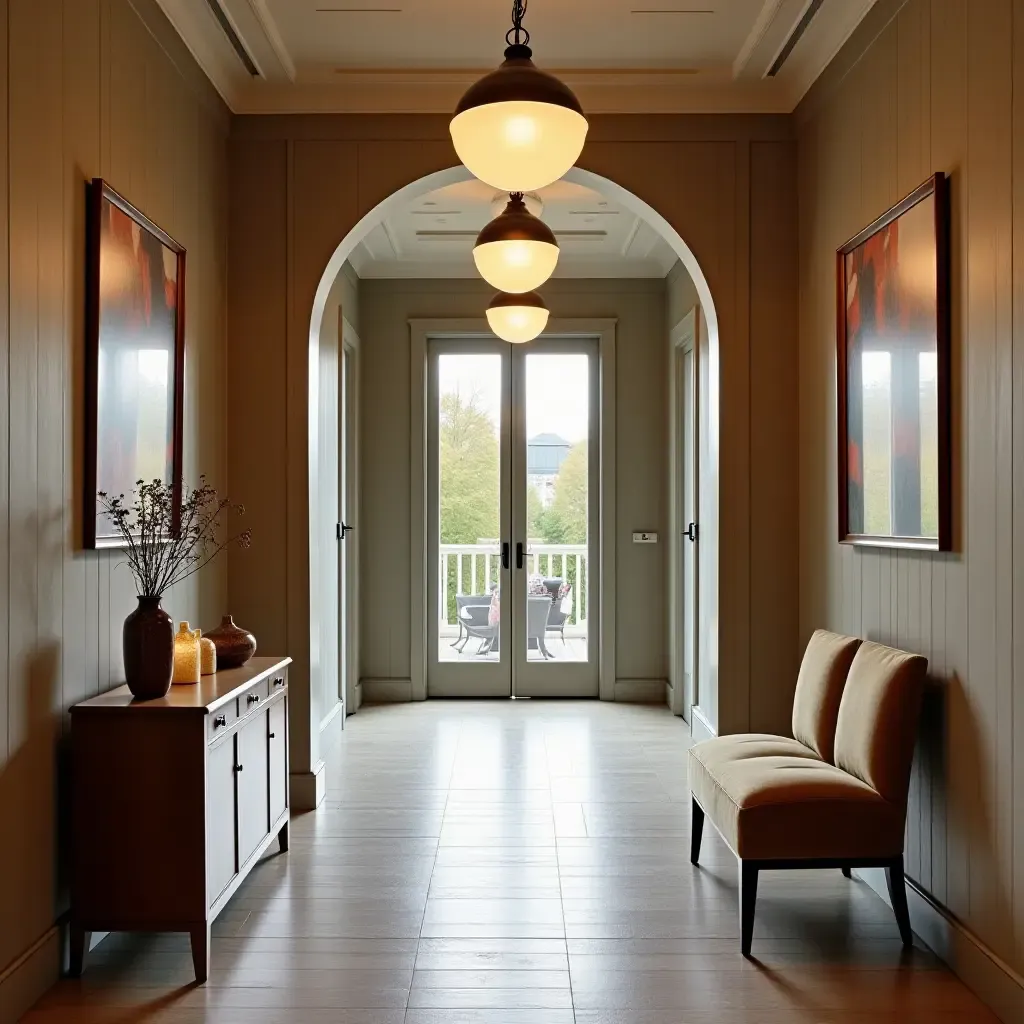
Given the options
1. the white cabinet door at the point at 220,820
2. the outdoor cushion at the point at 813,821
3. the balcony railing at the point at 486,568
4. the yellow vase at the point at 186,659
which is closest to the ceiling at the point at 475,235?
the balcony railing at the point at 486,568

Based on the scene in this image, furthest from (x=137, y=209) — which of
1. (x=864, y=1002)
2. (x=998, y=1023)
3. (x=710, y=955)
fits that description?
(x=998, y=1023)

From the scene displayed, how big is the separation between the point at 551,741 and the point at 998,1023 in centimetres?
351

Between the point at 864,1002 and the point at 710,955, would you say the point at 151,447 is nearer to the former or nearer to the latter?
the point at 710,955

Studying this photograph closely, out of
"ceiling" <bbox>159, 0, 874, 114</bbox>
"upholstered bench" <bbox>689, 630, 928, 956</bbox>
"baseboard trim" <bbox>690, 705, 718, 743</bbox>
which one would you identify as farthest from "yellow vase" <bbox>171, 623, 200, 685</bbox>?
"baseboard trim" <bbox>690, 705, 718, 743</bbox>

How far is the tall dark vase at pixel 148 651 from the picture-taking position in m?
3.04

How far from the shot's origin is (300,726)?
15.1ft

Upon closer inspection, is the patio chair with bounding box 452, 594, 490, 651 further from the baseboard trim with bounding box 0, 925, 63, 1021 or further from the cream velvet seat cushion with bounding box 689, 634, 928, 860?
the baseboard trim with bounding box 0, 925, 63, 1021

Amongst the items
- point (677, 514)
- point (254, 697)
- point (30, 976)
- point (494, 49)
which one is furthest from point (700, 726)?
point (30, 976)

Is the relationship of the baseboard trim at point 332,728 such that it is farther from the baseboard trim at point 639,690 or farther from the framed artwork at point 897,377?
the framed artwork at point 897,377

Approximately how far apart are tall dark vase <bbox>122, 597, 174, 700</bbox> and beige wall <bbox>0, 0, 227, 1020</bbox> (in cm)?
16

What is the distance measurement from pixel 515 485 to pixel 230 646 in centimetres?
392

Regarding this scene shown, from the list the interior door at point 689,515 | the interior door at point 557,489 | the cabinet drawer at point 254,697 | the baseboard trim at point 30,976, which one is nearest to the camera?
the baseboard trim at point 30,976

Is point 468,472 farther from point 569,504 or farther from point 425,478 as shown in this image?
point 569,504

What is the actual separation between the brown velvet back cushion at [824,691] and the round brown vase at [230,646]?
Result: 202cm
